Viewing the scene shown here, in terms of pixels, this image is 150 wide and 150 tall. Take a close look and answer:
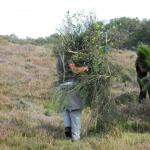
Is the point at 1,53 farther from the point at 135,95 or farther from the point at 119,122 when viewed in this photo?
the point at 119,122

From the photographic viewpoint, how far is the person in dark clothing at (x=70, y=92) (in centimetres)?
934

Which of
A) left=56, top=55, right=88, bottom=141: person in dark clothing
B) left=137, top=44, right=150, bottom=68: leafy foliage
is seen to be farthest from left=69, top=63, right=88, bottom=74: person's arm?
left=137, top=44, right=150, bottom=68: leafy foliage

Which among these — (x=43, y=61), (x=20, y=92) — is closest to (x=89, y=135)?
(x=20, y=92)

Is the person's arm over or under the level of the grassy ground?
over

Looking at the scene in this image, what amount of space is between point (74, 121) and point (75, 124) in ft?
0.19

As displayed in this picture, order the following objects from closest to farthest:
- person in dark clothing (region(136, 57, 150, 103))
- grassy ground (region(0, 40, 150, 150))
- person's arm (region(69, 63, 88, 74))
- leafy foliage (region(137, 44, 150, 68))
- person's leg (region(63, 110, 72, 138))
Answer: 1. grassy ground (region(0, 40, 150, 150))
2. person's arm (region(69, 63, 88, 74))
3. person's leg (region(63, 110, 72, 138))
4. leafy foliage (region(137, 44, 150, 68))
5. person in dark clothing (region(136, 57, 150, 103))

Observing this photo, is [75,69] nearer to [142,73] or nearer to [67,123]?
[67,123]

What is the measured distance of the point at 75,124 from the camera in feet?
30.6

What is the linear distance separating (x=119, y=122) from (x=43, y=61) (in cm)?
1456

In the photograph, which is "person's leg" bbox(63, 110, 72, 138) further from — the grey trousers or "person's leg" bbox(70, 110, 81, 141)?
"person's leg" bbox(70, 110, 81, 141)

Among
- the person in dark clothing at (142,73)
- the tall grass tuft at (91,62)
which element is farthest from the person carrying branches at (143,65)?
the tall grass tuft at (91,62)

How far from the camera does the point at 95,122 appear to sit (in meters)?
9.55

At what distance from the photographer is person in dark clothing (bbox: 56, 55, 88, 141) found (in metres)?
9.34

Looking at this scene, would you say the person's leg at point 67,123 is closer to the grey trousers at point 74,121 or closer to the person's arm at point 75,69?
the grey trousers at point 74,121
